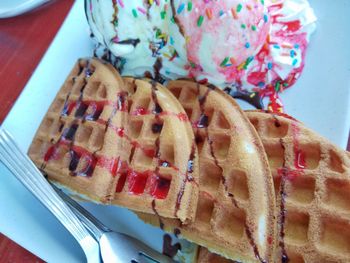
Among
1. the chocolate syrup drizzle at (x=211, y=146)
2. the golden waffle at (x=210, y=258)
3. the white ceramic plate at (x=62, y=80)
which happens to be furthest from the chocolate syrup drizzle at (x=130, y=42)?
the golden waffle at (x=210, y=258)

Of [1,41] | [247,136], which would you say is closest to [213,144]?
[247,136]

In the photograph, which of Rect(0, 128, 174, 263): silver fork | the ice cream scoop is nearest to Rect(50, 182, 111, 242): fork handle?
Rect(0, 128, 174, 263): silver fork

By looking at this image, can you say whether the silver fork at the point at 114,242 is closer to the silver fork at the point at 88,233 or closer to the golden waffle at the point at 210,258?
the silver fork at the point at 88,233

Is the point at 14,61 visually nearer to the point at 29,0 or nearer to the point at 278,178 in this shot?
the point at 29,0

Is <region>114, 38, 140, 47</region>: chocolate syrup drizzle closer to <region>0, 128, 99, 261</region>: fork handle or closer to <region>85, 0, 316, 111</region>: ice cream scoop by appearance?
<region>85, 0, 316, 111</region>: ice cream scoop

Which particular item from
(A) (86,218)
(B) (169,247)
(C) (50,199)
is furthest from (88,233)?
(B) (169,247)

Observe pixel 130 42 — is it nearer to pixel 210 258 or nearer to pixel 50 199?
pixel 50 199
